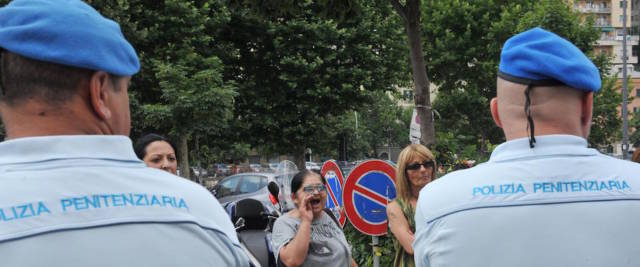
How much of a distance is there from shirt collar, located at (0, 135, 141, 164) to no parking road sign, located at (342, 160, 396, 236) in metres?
4.58

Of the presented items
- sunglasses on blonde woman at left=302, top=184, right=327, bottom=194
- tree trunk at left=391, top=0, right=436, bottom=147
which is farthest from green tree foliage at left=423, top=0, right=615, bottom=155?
sunglasses on blonde woman at left=302, top=184, right=327, bottom=194

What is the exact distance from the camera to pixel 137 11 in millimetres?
20469

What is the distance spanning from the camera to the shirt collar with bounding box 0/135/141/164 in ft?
4.49

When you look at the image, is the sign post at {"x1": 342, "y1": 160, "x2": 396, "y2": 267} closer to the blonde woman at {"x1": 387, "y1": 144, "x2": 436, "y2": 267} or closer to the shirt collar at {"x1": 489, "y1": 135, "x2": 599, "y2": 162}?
the blonde woman at {"x1": 387, "y1": 144, "x2": 436, "y2": 267}

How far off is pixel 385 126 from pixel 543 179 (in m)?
73.0

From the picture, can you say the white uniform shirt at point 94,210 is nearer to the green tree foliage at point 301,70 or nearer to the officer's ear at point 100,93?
the officer's ear at point 100,93

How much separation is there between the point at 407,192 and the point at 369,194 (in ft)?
3.97

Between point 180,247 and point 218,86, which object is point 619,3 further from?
point 180,247

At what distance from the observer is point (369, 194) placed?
593 cm

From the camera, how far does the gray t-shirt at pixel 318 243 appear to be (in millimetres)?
4230

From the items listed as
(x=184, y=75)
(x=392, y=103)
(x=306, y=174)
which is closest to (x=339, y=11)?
(x=306, y=174)

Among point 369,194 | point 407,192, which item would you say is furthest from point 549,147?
point 369,194

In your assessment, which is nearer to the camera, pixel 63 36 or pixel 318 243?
pixel 63 36

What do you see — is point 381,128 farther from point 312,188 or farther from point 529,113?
point 529,113
